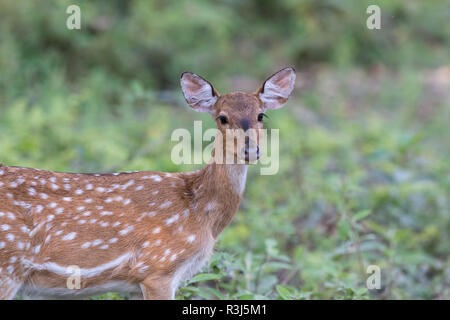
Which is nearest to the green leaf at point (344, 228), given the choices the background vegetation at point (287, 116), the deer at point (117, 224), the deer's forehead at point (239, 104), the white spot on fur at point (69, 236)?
the background vegetation at point (287, 116)

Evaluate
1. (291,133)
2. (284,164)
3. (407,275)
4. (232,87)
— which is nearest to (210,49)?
(232,87)

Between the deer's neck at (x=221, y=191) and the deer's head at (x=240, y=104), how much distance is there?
13cm

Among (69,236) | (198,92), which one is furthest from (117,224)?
(198,92)

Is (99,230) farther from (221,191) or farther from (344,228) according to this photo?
(344,228)

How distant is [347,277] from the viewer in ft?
17.8

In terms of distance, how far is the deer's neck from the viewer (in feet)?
14.9

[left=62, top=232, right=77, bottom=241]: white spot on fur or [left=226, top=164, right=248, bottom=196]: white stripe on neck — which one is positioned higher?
[left=226, top=164, right=248, bottom=196]: white stripe on neck

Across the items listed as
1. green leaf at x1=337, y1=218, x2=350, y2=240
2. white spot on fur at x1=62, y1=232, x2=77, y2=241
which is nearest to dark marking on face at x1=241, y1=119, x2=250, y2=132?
white spot on fur at x1=62, y1=232, x2=77, y2=241

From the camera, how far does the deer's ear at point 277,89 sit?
15.6 ft

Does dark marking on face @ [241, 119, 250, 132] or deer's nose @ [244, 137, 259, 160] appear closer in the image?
deer's nose @ [244, 137, 259, 160]

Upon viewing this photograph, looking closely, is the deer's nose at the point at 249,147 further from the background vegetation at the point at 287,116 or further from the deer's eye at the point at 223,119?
the background vegetation at the point at 287,116

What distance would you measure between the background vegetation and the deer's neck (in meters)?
0.40

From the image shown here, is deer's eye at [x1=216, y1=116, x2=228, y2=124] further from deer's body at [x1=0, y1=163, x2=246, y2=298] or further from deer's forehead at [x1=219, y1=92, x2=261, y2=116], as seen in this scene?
deer's body at [x1=0, y1=163, x2=246, y2=298]
